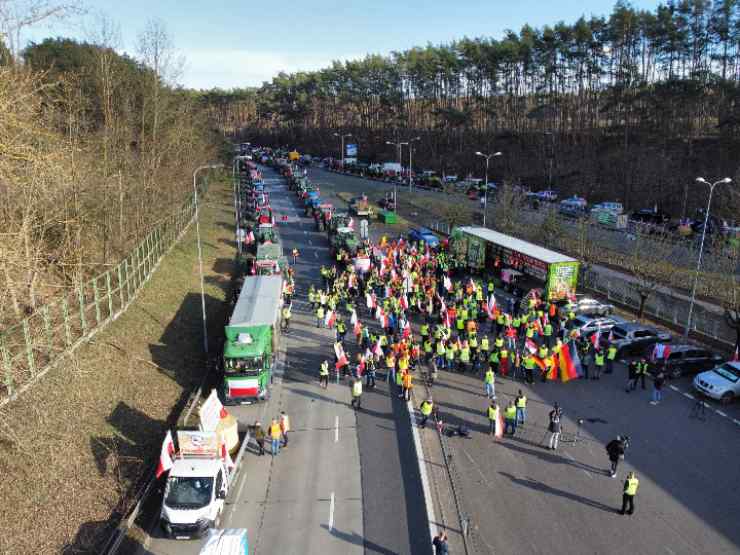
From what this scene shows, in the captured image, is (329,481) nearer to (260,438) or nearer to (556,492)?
(260,438)

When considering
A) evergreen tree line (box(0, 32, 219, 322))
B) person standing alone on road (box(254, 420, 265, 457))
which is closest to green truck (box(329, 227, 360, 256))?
evergreen tree line (box(0, 32, 219, 322))

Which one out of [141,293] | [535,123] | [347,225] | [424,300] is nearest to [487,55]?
[535,123]

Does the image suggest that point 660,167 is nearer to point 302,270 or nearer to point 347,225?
point 347,225

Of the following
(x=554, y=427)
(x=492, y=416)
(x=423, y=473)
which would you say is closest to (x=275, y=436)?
(x=423, y=473)

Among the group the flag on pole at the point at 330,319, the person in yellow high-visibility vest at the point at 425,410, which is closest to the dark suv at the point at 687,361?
the person in yellow high-visibility vest at the point at 425,410

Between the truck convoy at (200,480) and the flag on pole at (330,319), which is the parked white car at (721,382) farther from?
the truck convoy at (200,480)

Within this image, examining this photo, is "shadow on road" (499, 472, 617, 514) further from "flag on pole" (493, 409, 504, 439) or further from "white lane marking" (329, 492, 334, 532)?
"white lane marking" (329, 492, 334, 532)
